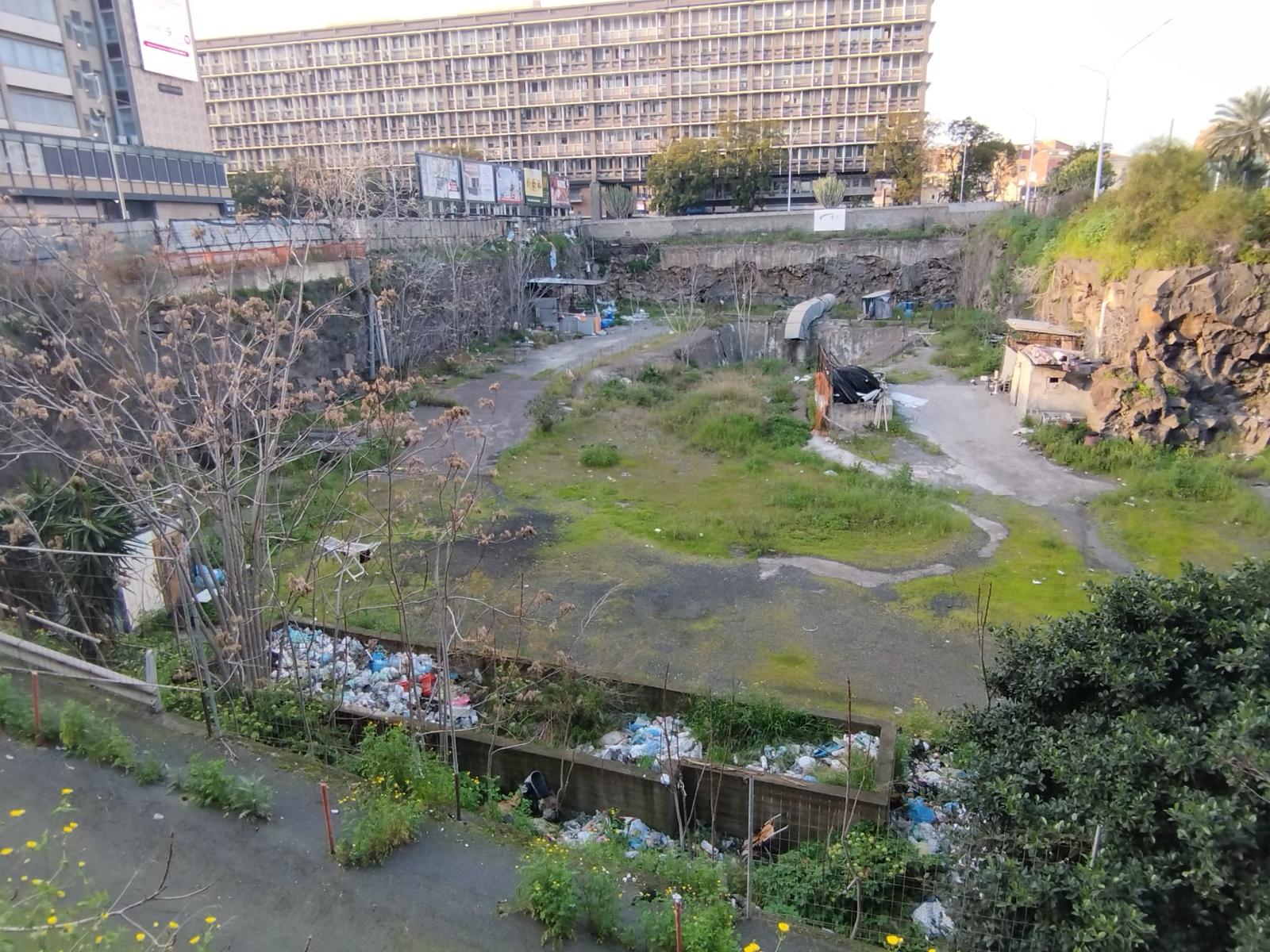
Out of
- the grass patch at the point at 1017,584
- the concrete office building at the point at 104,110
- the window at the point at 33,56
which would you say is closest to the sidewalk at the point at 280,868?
the grass patch at the point at 1017,584

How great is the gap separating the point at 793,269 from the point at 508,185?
44.5 ft

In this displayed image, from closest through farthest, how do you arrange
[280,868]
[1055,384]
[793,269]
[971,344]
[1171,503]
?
[280,868] < [1171,503] < [1055,384] < [971,344] < [793,269]

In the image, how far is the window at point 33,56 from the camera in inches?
1224

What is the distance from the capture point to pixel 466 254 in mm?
26141

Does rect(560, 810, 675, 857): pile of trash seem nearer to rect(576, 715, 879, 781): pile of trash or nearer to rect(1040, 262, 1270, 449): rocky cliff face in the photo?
rect(576, 715, 879, 781): pile of trash

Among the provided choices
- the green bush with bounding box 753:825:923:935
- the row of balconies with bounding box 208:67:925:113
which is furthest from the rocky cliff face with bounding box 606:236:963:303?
the green bush with bounding box 753:825:923:935

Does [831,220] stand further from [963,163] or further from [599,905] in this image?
[599,905]

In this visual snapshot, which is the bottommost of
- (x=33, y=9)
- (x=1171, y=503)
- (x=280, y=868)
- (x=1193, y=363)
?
(x=1171, y=503)

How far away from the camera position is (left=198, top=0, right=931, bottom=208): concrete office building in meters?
53.3

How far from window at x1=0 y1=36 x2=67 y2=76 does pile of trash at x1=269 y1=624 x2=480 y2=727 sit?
36293 millimetres

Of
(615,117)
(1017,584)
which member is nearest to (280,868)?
(1017,584)

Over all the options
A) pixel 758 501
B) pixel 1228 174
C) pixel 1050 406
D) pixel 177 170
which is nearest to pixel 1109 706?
pixel 758 501

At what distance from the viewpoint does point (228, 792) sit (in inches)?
199

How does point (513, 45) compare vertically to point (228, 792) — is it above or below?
above
